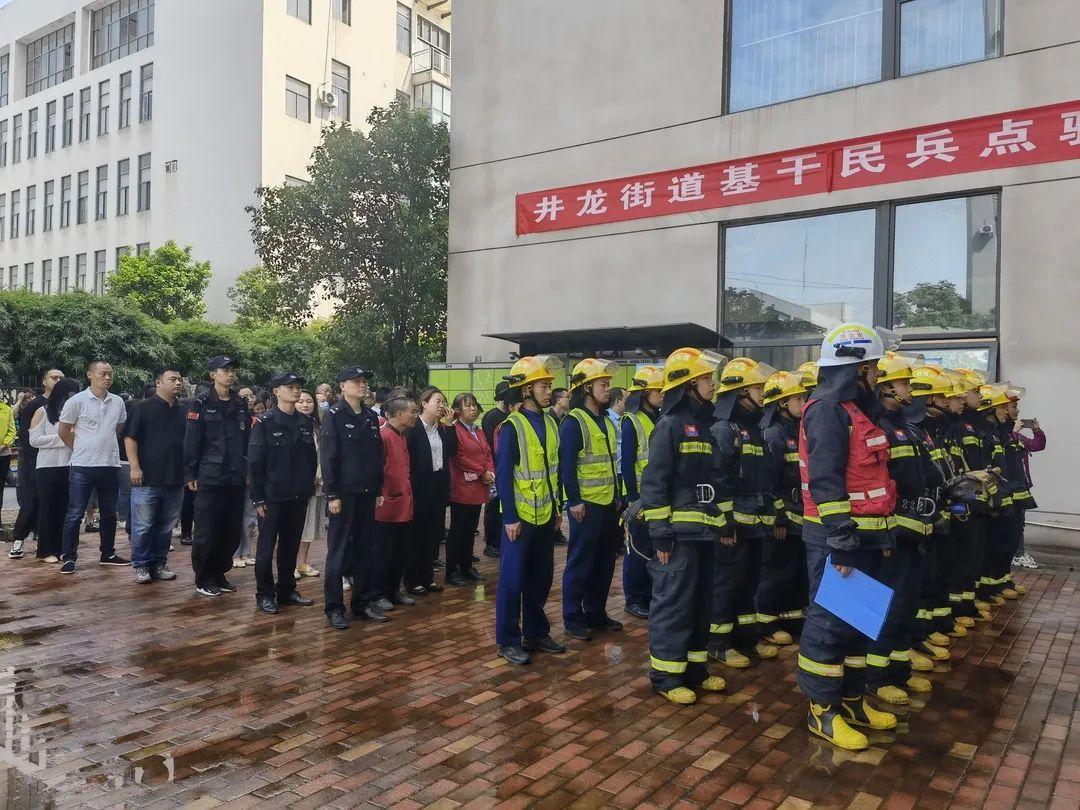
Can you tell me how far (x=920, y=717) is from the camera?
16.4 feet

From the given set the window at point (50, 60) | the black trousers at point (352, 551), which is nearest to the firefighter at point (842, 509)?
the black trousers at point (352, 551)

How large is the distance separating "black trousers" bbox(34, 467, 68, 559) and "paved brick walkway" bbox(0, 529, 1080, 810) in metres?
2.88

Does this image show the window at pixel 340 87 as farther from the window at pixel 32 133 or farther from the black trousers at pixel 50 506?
the black trousers at pixel 50 506

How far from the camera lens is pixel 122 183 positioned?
4497 centimetres

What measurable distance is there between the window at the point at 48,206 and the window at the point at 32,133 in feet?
8.91

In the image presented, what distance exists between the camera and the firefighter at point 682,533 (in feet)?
17.2

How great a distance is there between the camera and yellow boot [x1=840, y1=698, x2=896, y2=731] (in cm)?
476

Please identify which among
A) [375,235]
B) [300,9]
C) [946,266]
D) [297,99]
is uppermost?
[300,9]

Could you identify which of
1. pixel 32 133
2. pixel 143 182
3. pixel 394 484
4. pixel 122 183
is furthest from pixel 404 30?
pixel 394 484

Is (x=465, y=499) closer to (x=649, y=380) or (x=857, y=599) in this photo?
(x=649, y=380)

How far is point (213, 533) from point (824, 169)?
1002 cm

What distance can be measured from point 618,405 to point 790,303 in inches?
189

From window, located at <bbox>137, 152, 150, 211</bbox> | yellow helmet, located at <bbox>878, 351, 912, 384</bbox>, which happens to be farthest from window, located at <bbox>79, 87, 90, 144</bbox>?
yellow helmet, located at <bbox>878, 351, 912, 384</bbox>

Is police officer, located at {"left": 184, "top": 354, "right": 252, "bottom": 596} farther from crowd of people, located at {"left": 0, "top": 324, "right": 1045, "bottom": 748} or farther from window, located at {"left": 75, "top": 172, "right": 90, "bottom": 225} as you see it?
window, located at {"left": 75, "top": 172, "right": 90, "bottom": 225}
